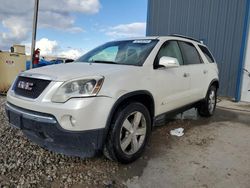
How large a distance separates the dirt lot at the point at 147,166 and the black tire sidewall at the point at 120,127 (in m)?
0.13

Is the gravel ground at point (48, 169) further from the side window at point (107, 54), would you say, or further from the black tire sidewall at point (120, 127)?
the side window at point (107, 54)

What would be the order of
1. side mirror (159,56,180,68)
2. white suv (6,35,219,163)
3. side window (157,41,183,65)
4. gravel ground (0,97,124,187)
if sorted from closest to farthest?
1. white suv (6,35,219,163)
2. gravel ground (0,97,124,187)
3. side mirror (159,56,180,68)
4. side window (157,41,183,65)

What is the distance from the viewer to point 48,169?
3207 millimetres

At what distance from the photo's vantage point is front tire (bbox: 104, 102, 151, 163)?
3.11m

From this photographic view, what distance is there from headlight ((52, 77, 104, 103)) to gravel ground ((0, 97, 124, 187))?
36.3 inches

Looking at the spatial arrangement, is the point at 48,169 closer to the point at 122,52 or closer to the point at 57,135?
the point at 57,135

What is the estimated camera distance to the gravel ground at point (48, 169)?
2.96m

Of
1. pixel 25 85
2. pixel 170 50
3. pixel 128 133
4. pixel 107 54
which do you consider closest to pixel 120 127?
pixel 128 133

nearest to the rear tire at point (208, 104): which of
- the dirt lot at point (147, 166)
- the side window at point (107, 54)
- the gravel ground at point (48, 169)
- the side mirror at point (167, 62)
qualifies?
the dirt lot at point (147, 166)

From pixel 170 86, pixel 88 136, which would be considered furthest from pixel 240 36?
pixel 88 136

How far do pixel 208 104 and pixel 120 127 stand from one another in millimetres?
3445

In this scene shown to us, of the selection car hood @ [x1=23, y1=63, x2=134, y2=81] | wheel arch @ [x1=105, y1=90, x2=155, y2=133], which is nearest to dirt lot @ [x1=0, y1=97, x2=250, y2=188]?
wheel arch @ [x1=105, y1=90, x2=155, y2=133]

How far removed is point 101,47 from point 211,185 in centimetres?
294

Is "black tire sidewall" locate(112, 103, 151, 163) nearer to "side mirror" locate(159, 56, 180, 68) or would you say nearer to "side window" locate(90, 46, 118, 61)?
"side mirror" locate(159, 56, 180, 68)
